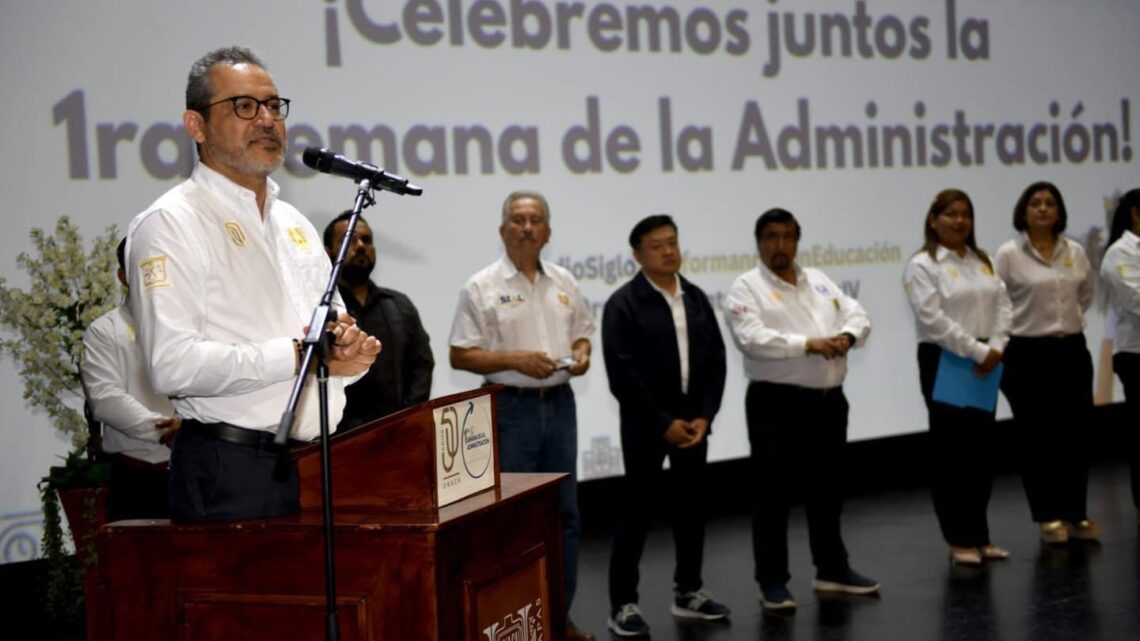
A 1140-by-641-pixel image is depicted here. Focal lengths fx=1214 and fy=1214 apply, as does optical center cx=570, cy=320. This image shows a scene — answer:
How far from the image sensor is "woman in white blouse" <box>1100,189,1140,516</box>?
5723 millimetres

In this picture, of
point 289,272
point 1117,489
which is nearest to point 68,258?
point 289,272

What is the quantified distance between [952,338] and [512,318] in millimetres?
1967

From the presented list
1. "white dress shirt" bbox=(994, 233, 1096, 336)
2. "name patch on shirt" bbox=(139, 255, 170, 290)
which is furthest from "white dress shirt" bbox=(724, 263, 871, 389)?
"name patch on shirt" bbox=(139, 255, 170, 290)

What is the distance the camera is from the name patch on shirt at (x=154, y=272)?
7.79ft

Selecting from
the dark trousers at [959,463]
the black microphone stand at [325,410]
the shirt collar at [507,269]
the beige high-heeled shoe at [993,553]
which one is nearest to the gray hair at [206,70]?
the black microphone stand at [325,410]

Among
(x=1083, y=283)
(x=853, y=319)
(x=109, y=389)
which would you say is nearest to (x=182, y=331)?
(x=109, y=389)

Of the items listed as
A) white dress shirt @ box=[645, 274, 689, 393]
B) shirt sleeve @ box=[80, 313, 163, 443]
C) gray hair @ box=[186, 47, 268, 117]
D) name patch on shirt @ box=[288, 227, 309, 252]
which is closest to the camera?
gray hair @ box=[186, 47, 268, 117]

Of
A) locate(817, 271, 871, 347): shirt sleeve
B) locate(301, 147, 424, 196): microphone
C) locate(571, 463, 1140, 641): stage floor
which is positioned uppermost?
locate(301, 147, 424, 196): microphone

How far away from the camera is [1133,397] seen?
5.80 m

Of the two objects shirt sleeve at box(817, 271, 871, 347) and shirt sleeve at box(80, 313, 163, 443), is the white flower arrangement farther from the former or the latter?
shirt sleeve at box(817, 271, 871, 347)

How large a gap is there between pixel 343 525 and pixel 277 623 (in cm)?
23

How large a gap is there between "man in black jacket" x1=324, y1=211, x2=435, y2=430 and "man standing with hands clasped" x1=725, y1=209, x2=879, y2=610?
134 centimetres

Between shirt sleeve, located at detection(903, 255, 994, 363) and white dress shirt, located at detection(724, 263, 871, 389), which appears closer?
white dress shirt, located at detection(724, 263, 871, 389)

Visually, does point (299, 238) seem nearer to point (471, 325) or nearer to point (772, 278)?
point (471, 325)
